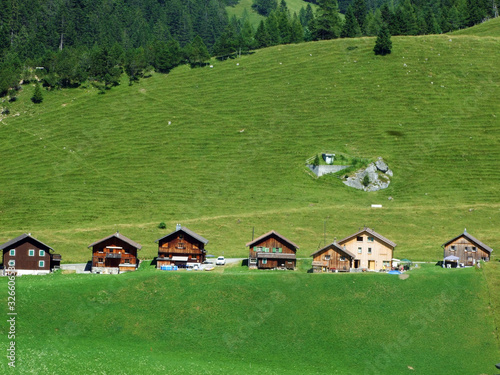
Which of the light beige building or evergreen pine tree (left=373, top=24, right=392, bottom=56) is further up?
evergreen pine tree (left=373, top=24, right=392, bottom=56)

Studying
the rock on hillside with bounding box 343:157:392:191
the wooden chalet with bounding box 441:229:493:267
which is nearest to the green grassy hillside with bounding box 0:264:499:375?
the wooden chalet with bounding box 441:229:493:267

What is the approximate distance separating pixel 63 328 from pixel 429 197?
272 ft

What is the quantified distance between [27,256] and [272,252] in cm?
3345

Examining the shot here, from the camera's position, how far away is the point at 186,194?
133375 millimetres

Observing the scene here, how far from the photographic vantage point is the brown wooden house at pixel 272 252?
92.7 meters


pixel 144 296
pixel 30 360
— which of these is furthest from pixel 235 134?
pixel 30 360

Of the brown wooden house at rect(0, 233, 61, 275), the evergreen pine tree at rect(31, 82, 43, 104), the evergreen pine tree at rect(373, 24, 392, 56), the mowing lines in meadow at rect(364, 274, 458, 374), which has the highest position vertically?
the evergreen pine tree at rect(373, 24, 392, 56)

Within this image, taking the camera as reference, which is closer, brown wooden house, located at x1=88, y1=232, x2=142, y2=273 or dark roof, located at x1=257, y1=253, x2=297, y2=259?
brown wooden house, located at x1=88, y1=232, x2=142, y2=273

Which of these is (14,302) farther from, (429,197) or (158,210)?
(429,197)

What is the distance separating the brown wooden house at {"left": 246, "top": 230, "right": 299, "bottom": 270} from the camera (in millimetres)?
92688

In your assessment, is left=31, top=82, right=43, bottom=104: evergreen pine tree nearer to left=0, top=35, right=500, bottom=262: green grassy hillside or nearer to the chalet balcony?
left=0, top=35, right=500, bottom=262: green grassy hillside

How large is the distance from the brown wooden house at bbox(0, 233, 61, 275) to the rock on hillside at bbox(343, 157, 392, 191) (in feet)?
229

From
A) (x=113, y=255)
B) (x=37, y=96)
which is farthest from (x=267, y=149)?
(x=37, y=96)

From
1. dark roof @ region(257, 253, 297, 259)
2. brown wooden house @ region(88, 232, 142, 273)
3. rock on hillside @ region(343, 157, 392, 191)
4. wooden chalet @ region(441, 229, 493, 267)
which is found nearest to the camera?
brown wooden house @ region(88, 232, 142, 273)
